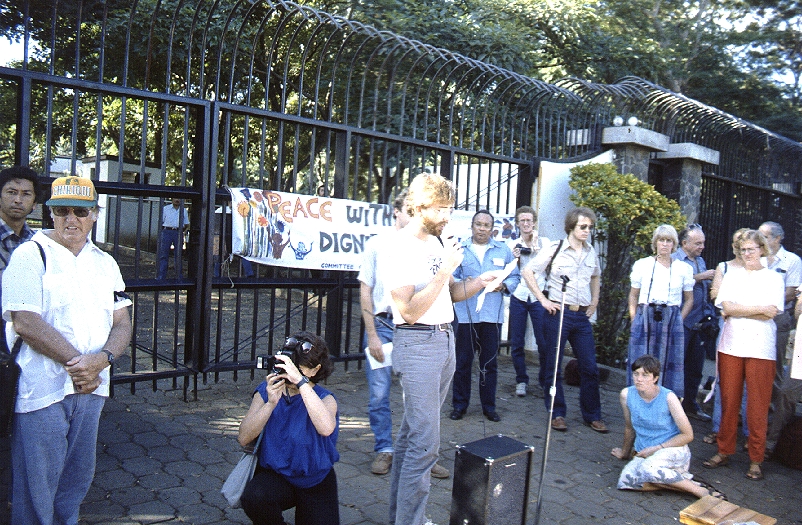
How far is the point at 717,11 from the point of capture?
1980cm

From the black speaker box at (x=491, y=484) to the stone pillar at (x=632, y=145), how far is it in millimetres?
6099

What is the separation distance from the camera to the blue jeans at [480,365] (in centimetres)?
566

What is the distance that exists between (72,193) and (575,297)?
3826mm

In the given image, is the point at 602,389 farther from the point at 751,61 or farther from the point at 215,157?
the point at 751,61

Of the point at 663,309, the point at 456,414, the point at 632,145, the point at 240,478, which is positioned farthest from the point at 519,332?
the point at 240,478

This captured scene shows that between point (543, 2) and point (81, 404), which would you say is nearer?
point (81, 404)

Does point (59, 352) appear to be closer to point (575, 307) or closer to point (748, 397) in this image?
point (575, 307)

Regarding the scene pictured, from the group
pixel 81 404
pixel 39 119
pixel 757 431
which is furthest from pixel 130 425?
pixel 39 119

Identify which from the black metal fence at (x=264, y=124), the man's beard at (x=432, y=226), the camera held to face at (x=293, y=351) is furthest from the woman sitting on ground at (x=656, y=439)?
the black metal fence at (x=264, y=124)

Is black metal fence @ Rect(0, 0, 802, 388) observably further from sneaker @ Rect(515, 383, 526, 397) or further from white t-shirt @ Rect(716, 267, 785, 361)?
white t-shirt @ Rect(716, 267, 785, 361)

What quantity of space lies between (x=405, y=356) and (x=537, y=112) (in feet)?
17.7

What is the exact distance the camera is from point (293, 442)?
3.18 m

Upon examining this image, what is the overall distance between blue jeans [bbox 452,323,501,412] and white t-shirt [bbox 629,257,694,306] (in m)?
1.28

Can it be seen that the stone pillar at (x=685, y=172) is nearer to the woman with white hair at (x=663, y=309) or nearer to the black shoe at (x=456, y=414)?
the woman with white hair at (x=663, y=309)
